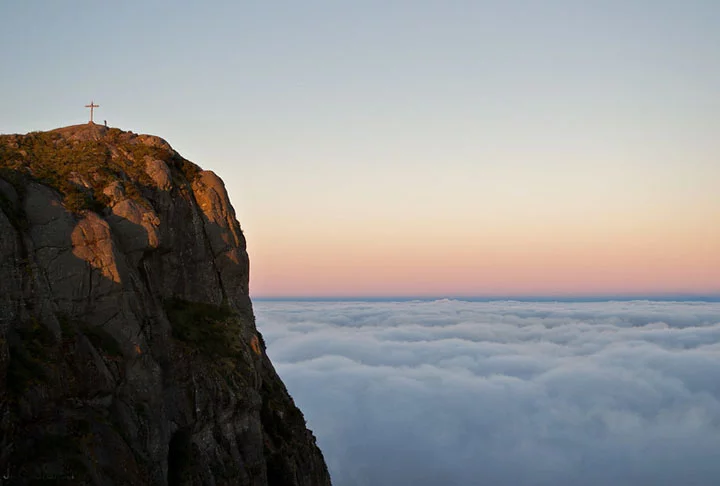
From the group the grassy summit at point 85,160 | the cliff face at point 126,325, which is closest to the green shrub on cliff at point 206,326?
the cliff face at point 126,325

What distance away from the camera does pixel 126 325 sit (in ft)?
84.0

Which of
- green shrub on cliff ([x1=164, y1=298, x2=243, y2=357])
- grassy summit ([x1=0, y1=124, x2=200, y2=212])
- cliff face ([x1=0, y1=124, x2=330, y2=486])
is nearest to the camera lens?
cliff face ([x1=0, y1=124, x2=330, y2=486])

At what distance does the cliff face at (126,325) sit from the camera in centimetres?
2105

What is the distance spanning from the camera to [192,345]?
29938 millimetres

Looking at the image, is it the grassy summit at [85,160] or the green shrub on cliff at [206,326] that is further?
the green shrub on cliff at [206,326]

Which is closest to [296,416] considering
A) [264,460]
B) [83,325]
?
[264,460]

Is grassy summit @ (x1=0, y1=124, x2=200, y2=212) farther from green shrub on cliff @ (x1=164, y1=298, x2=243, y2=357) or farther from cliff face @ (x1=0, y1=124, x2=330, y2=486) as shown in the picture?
green shrub on cliff @ (x1=164, y1=298, x2=243, y2=357)

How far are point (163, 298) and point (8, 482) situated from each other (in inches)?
513

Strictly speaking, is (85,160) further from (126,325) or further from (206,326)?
(206,326)

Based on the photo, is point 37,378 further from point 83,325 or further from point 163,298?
point 163,298

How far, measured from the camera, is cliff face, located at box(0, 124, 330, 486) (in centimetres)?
2105

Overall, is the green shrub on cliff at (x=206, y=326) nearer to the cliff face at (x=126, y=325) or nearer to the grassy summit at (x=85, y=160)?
the cliff face at (x=126, y=325)

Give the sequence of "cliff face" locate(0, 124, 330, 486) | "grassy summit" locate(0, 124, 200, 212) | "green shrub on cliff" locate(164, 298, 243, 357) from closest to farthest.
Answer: "cliff face" locate(0, 124, 330, 486) → "grassy summit" locate(0, 124, 200, 212) → "green shrub on cliff" locate(164, 298, 243, 357)

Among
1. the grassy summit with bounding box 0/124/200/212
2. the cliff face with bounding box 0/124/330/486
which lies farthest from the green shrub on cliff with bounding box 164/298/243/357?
the grassy summit with bounding box 0/124/200/212
